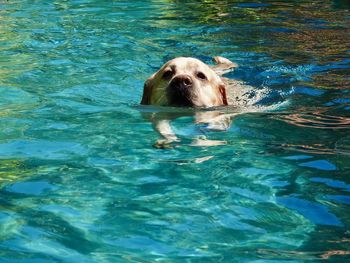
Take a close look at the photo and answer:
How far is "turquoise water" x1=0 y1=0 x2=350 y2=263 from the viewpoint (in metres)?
3.55

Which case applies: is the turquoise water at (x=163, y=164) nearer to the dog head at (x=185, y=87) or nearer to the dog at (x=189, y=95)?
the dog at (x=189, y=95)

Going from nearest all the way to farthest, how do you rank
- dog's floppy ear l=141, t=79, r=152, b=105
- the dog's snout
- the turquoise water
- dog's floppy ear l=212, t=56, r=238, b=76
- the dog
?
the turquoise water
the dog
the dog's snout
dog's floppy ear l=141, t=79, r=152, b=105
dog's floppy ear l=212, t=56, r=238, b=76

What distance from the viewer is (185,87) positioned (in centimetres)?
685

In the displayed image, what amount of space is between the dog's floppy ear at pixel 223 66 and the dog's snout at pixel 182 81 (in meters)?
2.14

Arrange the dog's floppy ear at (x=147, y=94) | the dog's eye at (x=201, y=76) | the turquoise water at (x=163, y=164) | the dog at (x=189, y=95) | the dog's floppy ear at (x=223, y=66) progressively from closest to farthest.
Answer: the turquoise water at (x=163, y=164) → the dog at (x=189, y=95) → the dog's eye at (x=201, y=76) → the dog's floppy ear at (x=147, y=94) → the dog's floppy ear at (x=223, y=66)

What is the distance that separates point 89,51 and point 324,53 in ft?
10.7

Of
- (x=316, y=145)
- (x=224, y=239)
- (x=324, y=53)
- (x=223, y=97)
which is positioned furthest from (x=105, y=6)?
(x=224, y=239)

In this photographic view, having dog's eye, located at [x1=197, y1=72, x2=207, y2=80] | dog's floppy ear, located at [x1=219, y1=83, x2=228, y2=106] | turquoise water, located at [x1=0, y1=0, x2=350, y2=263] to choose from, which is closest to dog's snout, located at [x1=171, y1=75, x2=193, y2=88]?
dog's eye, located at [x1=197, y1=72, x2=207, y2=80]

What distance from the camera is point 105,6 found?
15641mm

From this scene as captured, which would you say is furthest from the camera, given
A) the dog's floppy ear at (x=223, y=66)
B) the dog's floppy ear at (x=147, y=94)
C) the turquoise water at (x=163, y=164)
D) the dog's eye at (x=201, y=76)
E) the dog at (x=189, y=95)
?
the dog's floppy ear at (x=223, y=66)

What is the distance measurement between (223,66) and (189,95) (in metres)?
2.40

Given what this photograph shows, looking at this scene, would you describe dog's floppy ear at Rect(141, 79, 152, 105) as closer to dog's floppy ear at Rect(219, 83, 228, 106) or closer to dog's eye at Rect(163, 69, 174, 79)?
dog's eye at Rect(163, 69, 174, 79)

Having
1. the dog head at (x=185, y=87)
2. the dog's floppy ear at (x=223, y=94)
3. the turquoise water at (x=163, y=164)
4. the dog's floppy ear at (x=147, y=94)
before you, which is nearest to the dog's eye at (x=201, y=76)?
the dog head at (x=185, y=87)

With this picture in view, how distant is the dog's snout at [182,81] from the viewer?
6.80 meters
